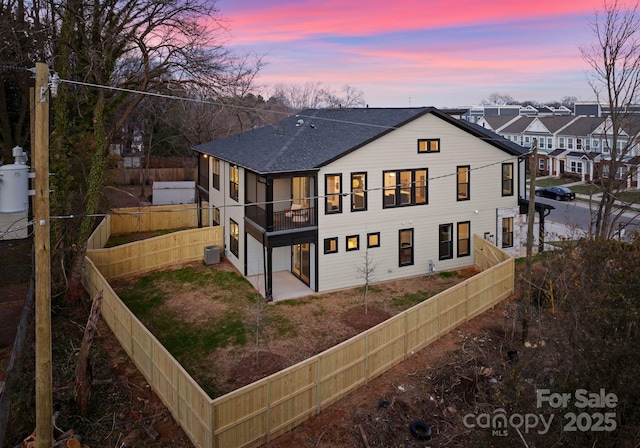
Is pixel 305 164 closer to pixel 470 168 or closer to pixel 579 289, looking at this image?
pixel 470 168

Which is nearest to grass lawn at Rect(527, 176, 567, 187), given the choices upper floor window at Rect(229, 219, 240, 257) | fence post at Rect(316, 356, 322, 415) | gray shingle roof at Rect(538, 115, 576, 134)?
gray shingle roof at Rect(538, 115, 576, 134)

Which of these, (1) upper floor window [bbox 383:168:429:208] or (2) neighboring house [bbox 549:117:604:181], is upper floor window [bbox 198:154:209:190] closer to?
(1) upper floor window [bbox 383:168:429:208]

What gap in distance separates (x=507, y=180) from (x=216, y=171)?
15798 millimetres

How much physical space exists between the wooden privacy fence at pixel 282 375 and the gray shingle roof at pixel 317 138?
7654 mm

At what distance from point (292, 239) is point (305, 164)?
10.4ft

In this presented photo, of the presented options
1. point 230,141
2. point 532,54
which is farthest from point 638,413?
point 532,54

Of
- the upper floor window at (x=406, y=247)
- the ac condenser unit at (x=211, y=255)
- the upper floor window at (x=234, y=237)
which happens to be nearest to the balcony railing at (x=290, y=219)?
the upper floor window at (x=234, y=237)

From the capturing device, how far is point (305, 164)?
63.5ft

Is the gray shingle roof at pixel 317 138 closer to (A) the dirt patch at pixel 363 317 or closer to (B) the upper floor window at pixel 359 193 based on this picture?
(B) the upper floor window at pixel 359 193

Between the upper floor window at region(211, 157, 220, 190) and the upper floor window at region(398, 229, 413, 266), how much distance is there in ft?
35.7

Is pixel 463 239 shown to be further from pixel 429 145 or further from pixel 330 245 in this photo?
pixel 330 245

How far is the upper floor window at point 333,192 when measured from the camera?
1977 cm

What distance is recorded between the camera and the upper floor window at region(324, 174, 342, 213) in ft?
64.8

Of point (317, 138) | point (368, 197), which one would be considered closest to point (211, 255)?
point (317, 138)
